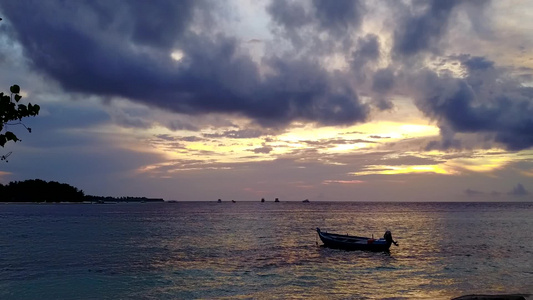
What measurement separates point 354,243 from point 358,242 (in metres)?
0.55

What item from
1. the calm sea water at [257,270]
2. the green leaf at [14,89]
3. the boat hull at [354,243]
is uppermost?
the green leaf at [14,89]

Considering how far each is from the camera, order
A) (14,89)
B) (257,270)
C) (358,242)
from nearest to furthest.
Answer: (14,89), (257,270), (358,242)

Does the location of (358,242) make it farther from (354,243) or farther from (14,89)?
(14,89)

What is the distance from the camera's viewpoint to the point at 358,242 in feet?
187

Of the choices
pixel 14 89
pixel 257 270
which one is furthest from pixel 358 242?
pixel 14 89

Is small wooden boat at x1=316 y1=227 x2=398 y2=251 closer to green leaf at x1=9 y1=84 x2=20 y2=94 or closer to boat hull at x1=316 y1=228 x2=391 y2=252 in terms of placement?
boat hull at x1=316 y1=228 x2=391 y2=252

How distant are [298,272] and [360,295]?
10288 millimetres

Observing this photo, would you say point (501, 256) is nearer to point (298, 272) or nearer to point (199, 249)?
point (298, 272)

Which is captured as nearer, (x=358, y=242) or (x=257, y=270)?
(x=257, y=270)

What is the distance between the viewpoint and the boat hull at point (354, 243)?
180 ft

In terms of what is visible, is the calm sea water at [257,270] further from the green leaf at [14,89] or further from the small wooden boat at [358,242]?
the green leaf at [14,89]

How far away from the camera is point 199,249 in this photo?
57.4m

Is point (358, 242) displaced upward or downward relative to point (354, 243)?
upward

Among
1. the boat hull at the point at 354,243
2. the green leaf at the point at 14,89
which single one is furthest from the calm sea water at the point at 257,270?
the green leaf at the point at 14,89
